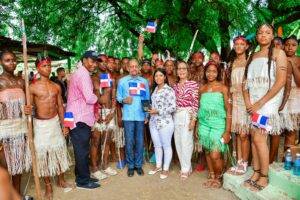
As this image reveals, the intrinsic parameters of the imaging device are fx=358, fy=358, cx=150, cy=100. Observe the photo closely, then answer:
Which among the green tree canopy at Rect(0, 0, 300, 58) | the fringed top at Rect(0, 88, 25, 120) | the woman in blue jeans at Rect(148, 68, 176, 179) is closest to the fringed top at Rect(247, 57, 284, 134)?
the woman in blue jeans at Rect(148, 68, 176, 179)

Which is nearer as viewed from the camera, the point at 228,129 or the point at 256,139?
the point at 256,139

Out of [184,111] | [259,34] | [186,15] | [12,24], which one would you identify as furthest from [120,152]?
[12,24]

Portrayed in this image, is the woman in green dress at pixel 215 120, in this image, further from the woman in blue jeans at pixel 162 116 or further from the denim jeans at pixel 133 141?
the denim jeans at pixel 133 141

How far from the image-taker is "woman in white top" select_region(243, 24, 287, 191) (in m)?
4.35

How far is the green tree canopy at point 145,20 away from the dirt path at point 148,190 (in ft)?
16.6

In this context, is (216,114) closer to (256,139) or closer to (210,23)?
(256,139)

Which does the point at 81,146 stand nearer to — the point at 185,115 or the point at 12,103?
the point at 12,103

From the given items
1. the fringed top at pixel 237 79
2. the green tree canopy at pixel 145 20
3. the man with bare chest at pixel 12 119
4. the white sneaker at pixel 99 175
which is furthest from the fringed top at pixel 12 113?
the green tree canopy at pixel 145 20

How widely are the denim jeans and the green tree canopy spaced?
176 inches

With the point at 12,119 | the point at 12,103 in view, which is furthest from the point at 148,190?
the point at 12,103

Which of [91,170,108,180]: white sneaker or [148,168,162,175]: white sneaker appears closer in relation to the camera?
[91,170,108,180]: white sneaker

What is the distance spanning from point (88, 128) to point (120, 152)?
142 centimetres

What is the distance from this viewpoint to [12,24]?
12.8 metres

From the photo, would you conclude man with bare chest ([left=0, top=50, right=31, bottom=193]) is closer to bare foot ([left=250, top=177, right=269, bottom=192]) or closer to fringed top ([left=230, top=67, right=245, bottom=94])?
fringed top ([left=230, top=67, right=245, bottom=94])
